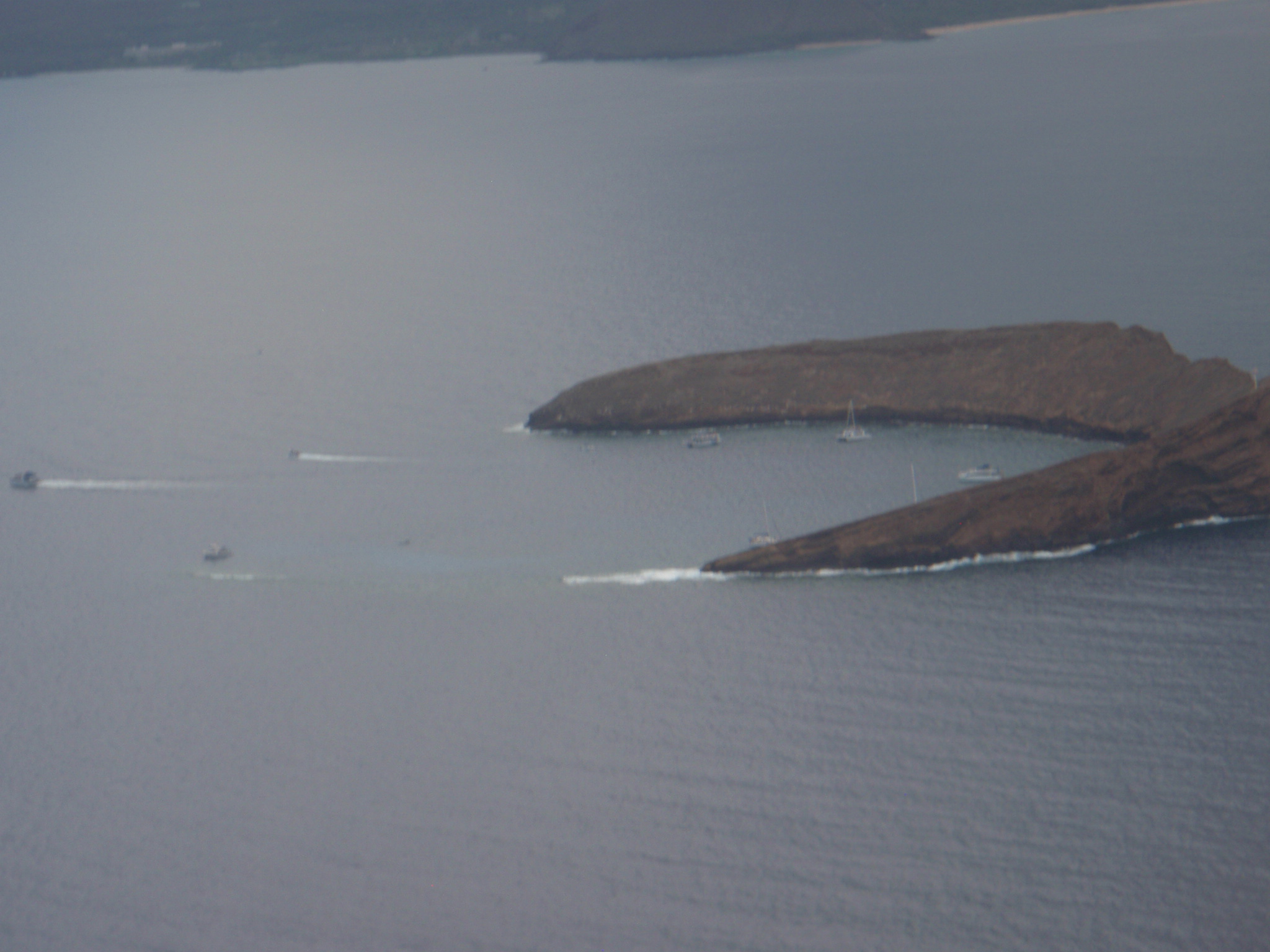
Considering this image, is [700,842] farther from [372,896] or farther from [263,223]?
[263,223]

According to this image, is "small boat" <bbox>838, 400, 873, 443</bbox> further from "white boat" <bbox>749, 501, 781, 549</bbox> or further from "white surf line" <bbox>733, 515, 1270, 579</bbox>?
"white surf line" <bbox>733, 515, 1270, 579</bbox>

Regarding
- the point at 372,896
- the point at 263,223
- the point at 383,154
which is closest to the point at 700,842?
the point at 372,896

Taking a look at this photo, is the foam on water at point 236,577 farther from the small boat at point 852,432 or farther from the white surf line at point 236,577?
the small boat at point 852,432

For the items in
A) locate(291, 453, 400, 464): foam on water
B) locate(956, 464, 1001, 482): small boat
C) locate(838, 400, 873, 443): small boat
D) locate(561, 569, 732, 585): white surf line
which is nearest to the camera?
locate(561, 569, 732, 585): white surf line

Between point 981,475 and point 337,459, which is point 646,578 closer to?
point 981,475

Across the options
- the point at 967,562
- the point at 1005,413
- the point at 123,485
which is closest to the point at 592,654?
the point at 967,562

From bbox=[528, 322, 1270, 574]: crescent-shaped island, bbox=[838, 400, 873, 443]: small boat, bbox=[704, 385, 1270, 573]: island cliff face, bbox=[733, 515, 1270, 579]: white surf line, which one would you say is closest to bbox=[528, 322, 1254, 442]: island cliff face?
bbox=[528, 322, 1270, 574]: crescent-shaped island
